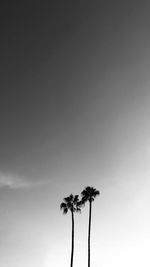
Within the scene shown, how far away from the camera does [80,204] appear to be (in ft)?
224

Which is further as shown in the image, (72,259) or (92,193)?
(92,193)

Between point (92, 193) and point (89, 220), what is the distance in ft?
17.0

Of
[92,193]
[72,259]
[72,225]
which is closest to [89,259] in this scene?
[72,259]

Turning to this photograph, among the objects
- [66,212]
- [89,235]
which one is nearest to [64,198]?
[66,212]

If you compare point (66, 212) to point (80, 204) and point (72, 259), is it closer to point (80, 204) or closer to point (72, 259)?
point (80, 204)

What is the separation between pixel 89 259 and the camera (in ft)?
199

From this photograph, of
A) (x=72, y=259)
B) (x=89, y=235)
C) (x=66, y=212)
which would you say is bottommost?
(x=72, y=259)

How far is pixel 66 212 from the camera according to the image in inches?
2677

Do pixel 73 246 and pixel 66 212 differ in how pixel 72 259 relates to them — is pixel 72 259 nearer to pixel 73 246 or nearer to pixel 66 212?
pixel 73 246

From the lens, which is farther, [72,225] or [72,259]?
[72,225]

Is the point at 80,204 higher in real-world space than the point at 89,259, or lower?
higher

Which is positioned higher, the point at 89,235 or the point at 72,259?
the point at 89,235

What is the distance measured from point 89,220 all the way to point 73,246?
6143 millimetres

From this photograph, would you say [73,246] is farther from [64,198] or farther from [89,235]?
[64,198]
